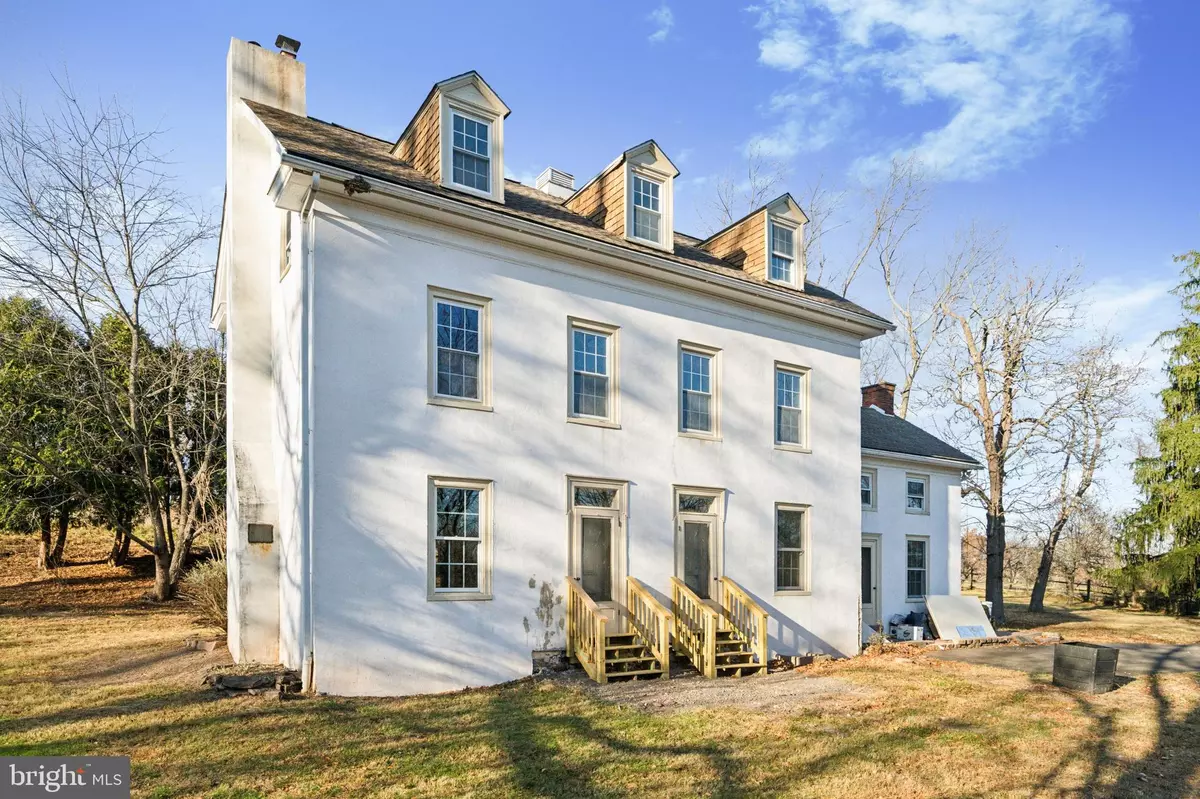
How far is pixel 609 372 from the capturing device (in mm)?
12484

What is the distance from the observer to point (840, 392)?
15594 millimetres

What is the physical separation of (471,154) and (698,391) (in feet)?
17.8

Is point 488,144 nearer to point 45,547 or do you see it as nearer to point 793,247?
point 793,247

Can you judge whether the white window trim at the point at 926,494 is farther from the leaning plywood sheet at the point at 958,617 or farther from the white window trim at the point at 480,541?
the white window trim at the point at 480,541

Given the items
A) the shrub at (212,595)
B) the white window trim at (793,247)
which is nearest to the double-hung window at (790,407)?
the white window trim at (793,247)

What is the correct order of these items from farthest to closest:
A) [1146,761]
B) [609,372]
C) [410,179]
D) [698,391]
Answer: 1. [698,391]
2. [609,372]
3. [410,179]
4. [1146,761]

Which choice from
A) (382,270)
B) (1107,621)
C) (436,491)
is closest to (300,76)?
(382,270)

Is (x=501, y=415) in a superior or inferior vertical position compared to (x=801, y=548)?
superior

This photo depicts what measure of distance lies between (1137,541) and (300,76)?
2901 cm

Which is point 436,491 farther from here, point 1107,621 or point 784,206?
point 1107,621

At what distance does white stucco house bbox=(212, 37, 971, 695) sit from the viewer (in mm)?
9930

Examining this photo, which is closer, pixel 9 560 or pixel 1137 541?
pixel 9 560

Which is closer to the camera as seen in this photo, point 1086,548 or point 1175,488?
point 1175,488

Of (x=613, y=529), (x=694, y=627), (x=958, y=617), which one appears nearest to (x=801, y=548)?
(x=694, y=627)
